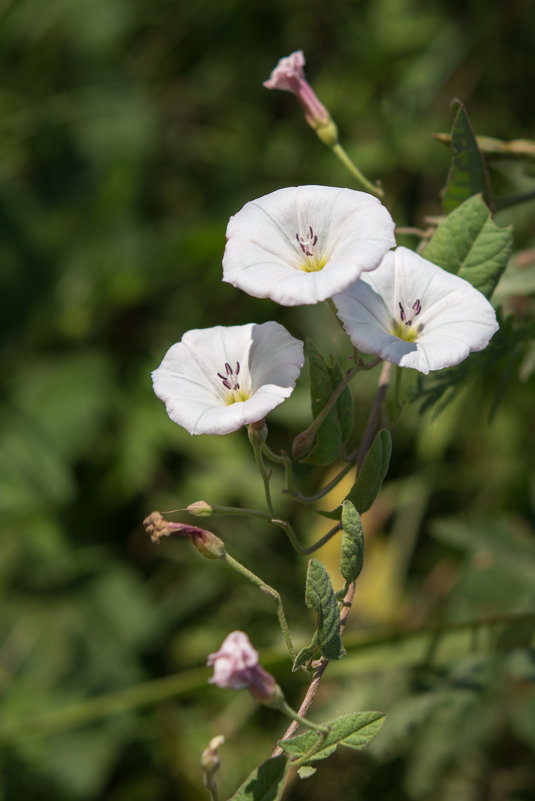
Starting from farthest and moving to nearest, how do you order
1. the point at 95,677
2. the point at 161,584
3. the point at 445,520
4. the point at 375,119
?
the point at 375,119
the point at 161,584
the point at 95,677
the point at 445,520

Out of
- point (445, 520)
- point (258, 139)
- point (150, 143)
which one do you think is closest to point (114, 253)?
point (150, 143)

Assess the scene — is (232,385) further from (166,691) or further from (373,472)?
(166,691)

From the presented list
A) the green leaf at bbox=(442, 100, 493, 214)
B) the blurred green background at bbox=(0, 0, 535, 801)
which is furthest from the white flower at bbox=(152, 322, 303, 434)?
the blurred green background at bbox=(0, 0, 535, 801)

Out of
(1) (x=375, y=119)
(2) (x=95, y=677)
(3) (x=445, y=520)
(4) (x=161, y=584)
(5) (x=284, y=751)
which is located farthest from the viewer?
(1) (x=375, y=119)

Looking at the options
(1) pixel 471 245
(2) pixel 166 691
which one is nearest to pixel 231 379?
(1) pixel 471 245

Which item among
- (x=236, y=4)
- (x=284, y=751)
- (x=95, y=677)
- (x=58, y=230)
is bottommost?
(x=95, y=677)

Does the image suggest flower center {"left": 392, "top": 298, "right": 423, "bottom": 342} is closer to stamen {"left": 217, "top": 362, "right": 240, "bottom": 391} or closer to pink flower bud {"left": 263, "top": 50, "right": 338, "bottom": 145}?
stamen {"left": 217, "top": 362, "right": 240, "bottom": 391}

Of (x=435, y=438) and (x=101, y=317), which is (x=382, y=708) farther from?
(x=101, y=317)
